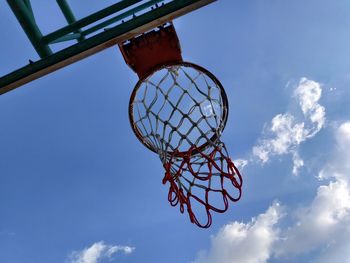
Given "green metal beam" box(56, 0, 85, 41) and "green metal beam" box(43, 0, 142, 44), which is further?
"green metal beam" box(56, 0, 85, 41)

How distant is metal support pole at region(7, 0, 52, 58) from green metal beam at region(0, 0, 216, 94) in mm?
92

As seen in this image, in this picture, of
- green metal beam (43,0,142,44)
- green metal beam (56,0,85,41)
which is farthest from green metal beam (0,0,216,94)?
green metal beam (56,0,85,41)

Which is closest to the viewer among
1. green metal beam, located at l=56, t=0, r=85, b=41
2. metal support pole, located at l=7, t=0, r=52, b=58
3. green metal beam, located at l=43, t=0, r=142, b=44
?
metal support pole, located at l=7, t=0, r=52, b=58

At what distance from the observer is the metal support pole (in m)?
3.36

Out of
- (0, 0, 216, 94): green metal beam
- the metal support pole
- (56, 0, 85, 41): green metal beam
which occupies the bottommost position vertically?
(0, 0, 216, 94): green metal beam

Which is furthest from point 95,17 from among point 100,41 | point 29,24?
point 29,24

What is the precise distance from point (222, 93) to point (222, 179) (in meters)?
1.05

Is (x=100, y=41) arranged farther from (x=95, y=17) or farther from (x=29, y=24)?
(x=29, y=24)

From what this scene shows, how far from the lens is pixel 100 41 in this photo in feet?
11.4

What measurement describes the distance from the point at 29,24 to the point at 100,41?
621 mm

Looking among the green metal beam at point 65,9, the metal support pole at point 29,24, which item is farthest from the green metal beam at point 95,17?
the green metal beam at point 65,9

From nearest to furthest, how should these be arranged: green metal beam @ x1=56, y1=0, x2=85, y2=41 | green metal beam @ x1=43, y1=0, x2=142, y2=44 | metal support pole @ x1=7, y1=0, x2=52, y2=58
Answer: metal support pole @ x1=7, y1=0, x2=52, y2=58 < green metal beam @ x1=43, y1=0, x2=142, y2=44 < green metal beam @ x1=56, y1=0, x2=85, y2=41

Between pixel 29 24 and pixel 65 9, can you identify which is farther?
pixel 65 9

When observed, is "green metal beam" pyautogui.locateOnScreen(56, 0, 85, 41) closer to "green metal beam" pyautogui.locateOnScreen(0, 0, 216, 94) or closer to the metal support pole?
the metal support pole
